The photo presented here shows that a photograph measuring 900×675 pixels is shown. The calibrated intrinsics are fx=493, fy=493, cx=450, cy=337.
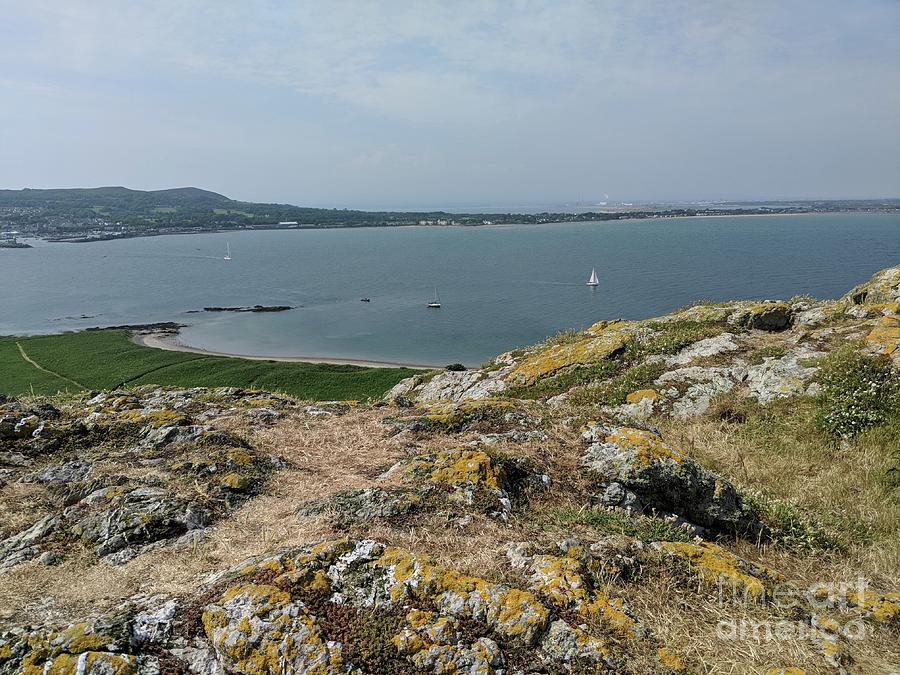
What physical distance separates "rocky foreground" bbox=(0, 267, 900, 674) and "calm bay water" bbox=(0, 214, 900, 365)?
2052 inches

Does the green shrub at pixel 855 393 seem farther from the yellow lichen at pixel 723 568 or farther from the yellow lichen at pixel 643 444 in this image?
the yellow lichen at pixel 723 568

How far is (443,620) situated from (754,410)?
9547 millimetres

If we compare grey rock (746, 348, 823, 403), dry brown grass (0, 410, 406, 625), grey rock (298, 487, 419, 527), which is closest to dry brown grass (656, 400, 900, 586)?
grey rock (746, 348, 823, 403)

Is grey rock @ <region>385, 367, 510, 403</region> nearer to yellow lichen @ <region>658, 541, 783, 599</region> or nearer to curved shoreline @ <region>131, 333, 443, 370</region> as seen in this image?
yellow lichen @ <region>658, 541, 783, 599</region>

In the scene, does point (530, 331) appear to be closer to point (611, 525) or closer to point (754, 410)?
point (754, 410)

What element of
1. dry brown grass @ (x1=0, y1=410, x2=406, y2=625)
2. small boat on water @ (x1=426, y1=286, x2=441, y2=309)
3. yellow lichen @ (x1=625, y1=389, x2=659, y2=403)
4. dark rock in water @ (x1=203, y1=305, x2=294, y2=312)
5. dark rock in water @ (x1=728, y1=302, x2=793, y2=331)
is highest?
dark rock in water @ (x1=728, y1=302, x2=793, y2=331)

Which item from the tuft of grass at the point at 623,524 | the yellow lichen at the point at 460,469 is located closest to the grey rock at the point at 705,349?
the tuft of grass at the point at 623,524

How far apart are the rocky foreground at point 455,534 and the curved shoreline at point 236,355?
159 feet

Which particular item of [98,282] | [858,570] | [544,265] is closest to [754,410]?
[858,570]

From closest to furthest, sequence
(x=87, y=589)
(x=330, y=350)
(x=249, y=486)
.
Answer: (x=87, y=589)
(x=249, y=486)
(x=330, y=350)

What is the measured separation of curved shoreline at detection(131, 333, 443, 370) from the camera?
196ft

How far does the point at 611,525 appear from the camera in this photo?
579 centimetres

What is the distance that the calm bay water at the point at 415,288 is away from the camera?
73812 mm

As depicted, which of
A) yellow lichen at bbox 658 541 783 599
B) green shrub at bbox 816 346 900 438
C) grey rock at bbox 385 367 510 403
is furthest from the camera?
grey rock at bbox 385 367 510 403
